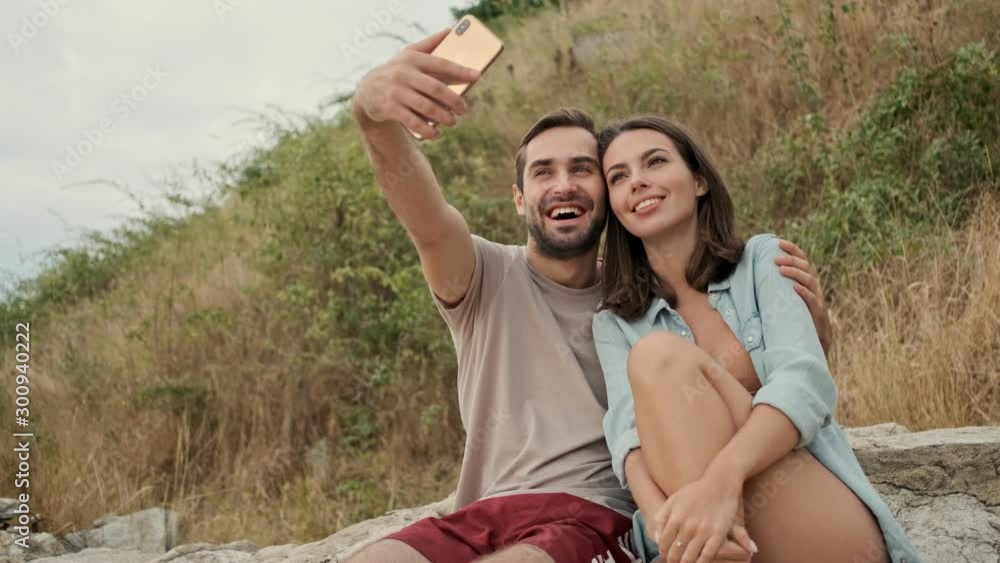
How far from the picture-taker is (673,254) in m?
2.76

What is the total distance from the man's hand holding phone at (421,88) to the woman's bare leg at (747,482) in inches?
29.5

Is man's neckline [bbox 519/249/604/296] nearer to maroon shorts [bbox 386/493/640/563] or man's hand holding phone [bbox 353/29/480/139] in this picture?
maroon shorts [bbox 386/493/640/563]

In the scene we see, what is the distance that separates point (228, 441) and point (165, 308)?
1.49m

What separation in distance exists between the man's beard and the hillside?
2188 millimetres

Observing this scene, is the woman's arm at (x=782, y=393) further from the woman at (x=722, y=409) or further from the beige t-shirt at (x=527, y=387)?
the beige t-shirt at (x=527, y=387)

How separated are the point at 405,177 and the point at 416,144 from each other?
0.41 feet

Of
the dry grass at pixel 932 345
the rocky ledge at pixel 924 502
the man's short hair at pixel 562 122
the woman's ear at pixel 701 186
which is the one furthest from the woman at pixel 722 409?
the dry grass at pixel 932 345

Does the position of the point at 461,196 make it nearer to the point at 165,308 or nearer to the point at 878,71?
the point at 165,308

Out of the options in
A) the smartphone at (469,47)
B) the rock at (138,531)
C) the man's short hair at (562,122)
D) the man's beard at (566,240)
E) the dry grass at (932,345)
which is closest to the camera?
the smartphone at (469,47)

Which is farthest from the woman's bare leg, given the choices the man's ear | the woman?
the man's ear

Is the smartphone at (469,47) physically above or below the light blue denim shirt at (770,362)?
above

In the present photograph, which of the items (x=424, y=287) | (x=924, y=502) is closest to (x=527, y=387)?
(x=924, y=502)

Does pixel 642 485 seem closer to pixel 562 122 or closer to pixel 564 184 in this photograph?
pixel 564 184

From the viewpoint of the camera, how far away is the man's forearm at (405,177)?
240cm
